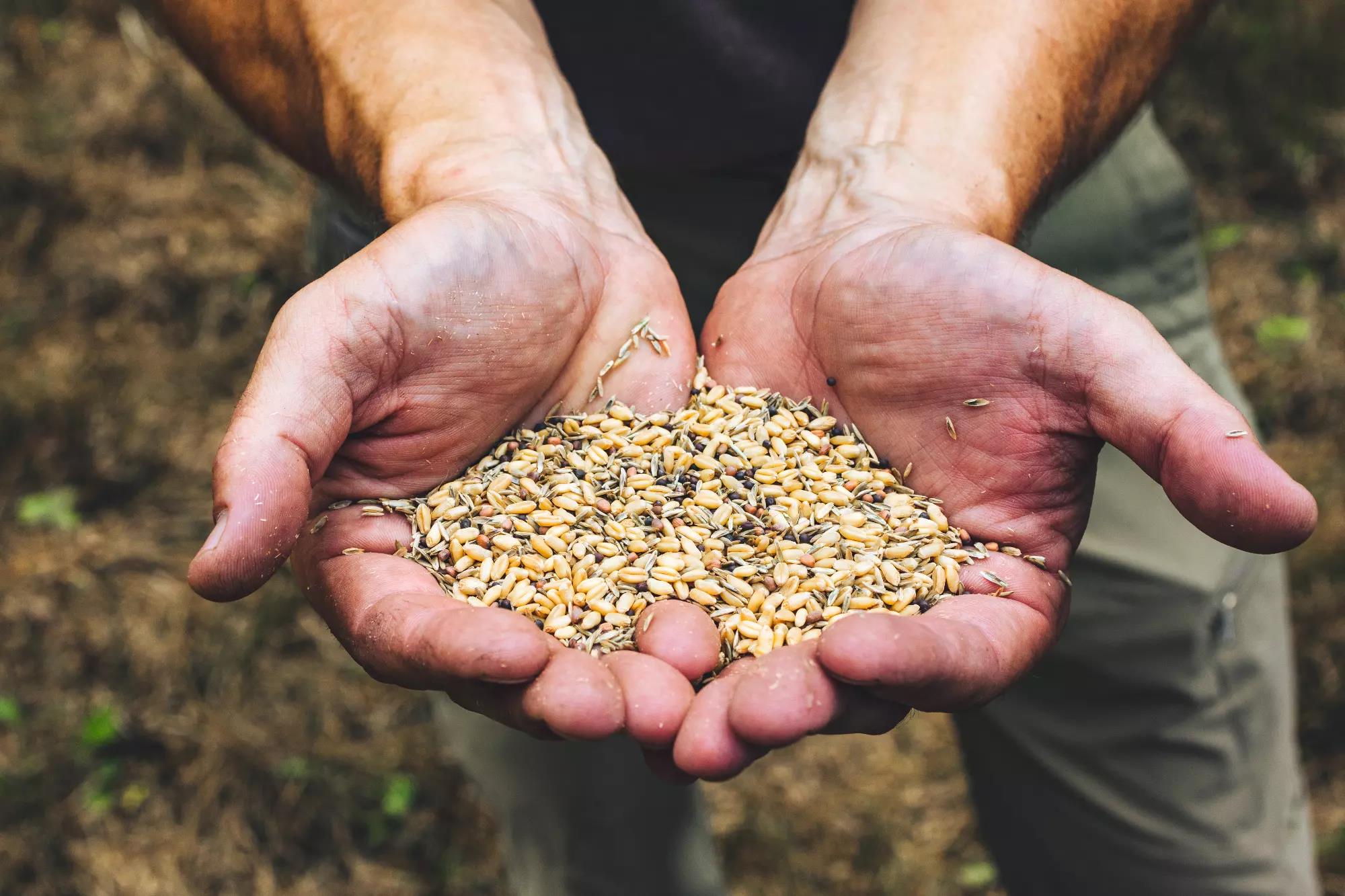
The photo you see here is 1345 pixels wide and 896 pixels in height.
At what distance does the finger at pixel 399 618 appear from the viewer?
4.95ft

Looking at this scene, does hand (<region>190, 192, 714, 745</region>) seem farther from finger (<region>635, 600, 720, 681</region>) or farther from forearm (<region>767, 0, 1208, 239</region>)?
forearm (<region>767, 0, 1208, 239</region>)

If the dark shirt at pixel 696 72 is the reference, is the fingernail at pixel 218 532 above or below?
below

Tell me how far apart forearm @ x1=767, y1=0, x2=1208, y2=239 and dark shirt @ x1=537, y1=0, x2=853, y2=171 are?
0.17m

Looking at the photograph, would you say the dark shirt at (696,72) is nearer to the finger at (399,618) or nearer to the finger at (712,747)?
the finger at (399,618)

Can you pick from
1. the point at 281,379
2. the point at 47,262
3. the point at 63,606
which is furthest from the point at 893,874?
the point at 47,262

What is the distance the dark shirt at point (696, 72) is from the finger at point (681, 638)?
1.18 meters

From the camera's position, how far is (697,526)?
81.3 inches

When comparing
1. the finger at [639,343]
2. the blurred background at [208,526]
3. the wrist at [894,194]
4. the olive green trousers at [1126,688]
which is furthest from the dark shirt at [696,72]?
the blurred background at [208,526]

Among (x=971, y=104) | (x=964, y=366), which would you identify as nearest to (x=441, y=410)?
(x=964, y=366)

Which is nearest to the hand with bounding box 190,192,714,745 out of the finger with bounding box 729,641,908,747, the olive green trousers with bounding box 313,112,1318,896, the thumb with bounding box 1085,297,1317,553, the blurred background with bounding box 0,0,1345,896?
the finger with bounding box 729,641,908,747

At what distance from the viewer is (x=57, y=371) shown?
424 cm

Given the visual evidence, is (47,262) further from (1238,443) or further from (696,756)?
(1238,443)

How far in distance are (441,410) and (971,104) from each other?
114 cm

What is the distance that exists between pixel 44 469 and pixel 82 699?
0.99 meters
